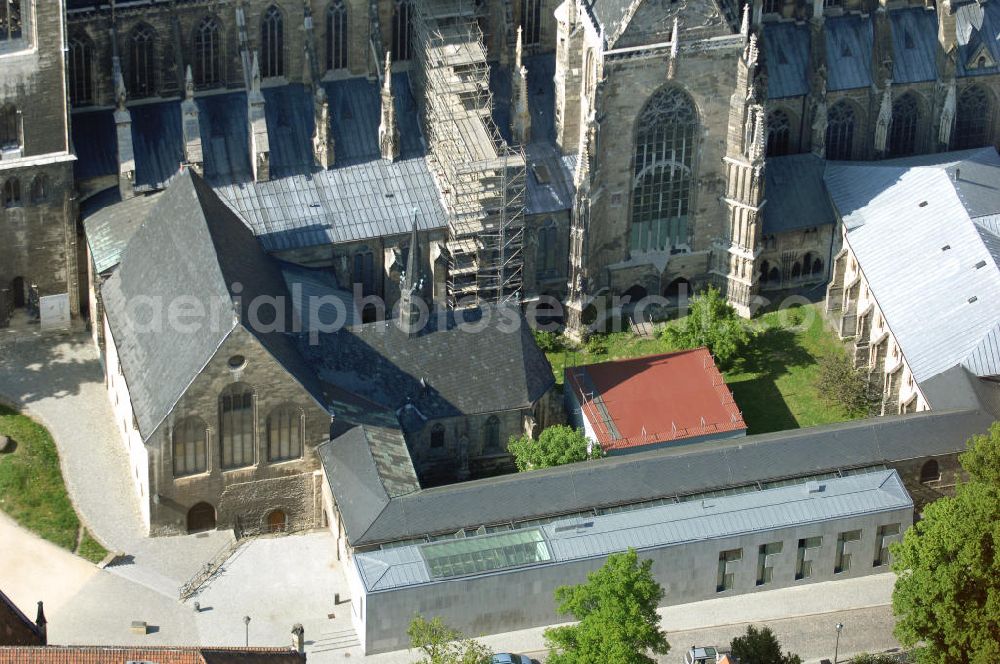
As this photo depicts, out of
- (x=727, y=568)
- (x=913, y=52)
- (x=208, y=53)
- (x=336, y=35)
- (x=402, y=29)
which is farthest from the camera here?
(x=913, y=52)

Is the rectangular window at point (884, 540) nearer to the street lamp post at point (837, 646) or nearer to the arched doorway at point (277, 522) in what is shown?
the street lamp post at point (837, 646)

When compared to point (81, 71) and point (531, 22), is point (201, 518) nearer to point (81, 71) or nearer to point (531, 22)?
point (81, 71)

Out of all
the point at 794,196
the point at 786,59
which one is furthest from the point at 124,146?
the point at 786,59

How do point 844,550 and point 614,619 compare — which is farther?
point 844,550

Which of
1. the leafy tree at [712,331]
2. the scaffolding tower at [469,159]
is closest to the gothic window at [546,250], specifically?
the scaffolding tower at [469,159]

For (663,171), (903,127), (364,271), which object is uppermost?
(903,127)

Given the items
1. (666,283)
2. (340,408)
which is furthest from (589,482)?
(666,283)
